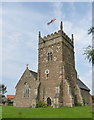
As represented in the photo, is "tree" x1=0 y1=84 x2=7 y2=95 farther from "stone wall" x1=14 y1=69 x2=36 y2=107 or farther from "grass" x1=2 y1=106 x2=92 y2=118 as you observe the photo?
"grass" x1=2 y1=106 x2=92 y2=118

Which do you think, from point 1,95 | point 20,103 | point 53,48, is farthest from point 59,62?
point 1,95

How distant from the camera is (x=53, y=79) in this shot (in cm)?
2758

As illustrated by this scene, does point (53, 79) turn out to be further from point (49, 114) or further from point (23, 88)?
point (49, 114)

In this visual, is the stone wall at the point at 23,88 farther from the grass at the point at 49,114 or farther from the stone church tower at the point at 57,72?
the grass at the point at 49,114

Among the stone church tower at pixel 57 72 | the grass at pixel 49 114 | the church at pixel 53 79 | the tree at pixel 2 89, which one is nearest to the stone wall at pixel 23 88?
the church at pixel 53 79

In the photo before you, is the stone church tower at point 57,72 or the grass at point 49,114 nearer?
the grass at point 49,114

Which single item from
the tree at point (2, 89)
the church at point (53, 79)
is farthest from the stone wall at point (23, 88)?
the tree at point (2, 89)

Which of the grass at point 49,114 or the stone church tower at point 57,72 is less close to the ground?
the stone church tower at point 57,72

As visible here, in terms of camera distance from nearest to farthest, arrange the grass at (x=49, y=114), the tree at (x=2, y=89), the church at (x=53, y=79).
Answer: the grass at (x=49, y=114), the church at (x=53, y=79), the tree at (x=2, y=89)

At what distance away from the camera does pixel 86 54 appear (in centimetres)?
1828

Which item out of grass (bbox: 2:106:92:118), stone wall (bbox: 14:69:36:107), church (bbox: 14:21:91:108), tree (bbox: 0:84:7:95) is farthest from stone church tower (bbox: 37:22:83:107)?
tree (bbox: 0:84:7:95)

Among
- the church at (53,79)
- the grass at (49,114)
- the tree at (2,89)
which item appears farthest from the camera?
the tree at (2,89)

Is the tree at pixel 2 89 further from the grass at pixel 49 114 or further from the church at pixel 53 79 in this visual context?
the grass at pixel 49 114

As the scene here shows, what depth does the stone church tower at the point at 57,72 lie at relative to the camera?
25.4 meters
